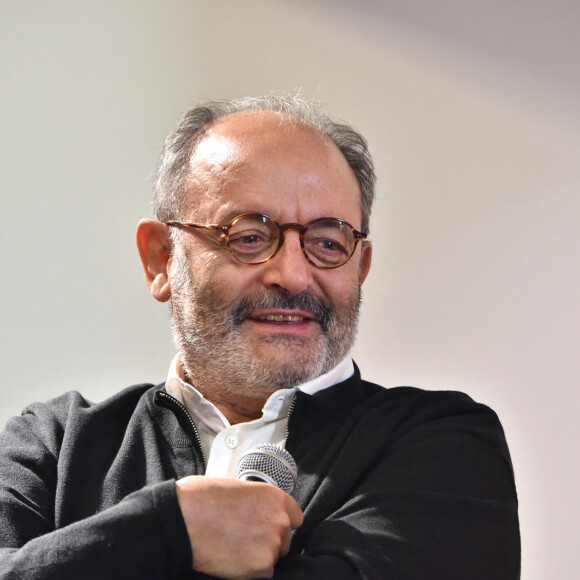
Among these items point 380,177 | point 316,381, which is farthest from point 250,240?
point 380,177

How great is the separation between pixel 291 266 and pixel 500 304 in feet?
4.15

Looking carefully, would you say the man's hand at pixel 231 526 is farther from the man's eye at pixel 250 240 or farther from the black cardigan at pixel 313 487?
the man's eye at pixel 250 240

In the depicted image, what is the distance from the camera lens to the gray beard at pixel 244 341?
2.01 m

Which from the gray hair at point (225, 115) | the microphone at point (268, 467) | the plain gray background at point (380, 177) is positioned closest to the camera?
the microphone at point (268, 467)

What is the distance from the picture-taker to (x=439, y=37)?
3240mm

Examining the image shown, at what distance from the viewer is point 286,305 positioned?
6.53ft

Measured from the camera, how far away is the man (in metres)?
1.43

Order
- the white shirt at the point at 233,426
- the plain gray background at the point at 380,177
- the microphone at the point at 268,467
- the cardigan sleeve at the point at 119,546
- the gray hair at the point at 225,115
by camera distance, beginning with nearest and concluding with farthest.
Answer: the cardigan sleeve at the point at 119,546
the microphone at the point at 268,467
the white shirt at the point at 233,426
the gray hair at the point at 225,115
the plain gray background at the point at 380,177

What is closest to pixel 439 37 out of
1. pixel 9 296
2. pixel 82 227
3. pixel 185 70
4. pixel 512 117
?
pixel 512 117

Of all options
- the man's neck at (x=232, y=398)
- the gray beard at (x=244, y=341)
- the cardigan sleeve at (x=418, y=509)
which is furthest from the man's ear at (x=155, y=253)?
the cardigan sleeve at (x=418, y=509)

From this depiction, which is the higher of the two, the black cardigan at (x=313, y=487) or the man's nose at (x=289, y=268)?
the man's nose at (x=289, y=268)

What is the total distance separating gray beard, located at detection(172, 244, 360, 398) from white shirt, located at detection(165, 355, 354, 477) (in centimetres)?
3

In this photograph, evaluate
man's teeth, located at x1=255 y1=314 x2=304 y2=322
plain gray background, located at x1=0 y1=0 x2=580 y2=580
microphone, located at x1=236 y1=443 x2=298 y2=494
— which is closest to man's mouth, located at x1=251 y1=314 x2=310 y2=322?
man's teeth, located at x1=255 y1=314 x2=304 y2=322

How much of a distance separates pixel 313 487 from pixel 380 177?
1696mm
